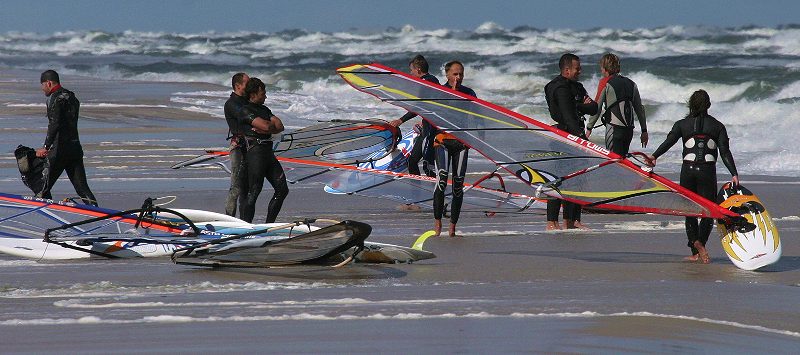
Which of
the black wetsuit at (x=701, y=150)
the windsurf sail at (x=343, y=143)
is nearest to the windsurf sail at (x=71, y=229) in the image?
the windsurf sail at (x=343, y=143)

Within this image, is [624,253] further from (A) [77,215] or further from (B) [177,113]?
(B) [177,113]

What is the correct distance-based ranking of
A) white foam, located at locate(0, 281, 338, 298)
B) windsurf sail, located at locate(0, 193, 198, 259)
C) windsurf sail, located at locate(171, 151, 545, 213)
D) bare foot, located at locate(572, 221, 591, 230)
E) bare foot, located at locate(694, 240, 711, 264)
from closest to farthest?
1. white foam, located at locate(0, 281, 338, 298)
2. bare foot, located at locate(694, 240, 711, 264)
3. windsurf sail, located at locate(0, 193, 198, 259)
4. bare foot, located at locate(572, 221, 591, 230)
5. windsurf sail, located at locate(171, 151, 545, 213)

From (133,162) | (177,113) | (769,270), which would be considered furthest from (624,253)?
(177,113)

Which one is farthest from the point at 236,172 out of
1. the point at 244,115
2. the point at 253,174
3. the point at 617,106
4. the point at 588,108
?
the point at 617,106

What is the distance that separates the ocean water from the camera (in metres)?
26.7

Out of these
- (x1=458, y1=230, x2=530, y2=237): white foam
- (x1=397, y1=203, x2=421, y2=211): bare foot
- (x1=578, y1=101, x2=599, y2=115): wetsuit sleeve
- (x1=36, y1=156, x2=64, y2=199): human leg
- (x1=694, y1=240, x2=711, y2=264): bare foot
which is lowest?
(x1=397, y1=203, x2=421, y2=211): bare foot

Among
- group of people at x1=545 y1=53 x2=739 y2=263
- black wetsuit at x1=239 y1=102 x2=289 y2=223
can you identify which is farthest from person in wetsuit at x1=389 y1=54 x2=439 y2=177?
black wetsuit at x1=239 y1=102 x2=289 y2=223

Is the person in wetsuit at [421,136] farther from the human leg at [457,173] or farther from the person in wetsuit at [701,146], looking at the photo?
the person in wetsuit at [701,146]

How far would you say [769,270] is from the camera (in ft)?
27.8

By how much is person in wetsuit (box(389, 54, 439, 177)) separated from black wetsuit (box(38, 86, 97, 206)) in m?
2.67

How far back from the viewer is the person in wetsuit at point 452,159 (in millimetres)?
10047

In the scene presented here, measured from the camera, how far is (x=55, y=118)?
10.3 meters

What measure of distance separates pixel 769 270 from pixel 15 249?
4.95 m

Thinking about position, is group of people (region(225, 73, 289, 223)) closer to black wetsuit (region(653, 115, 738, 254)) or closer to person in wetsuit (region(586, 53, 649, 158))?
person in wetsuit (region(586, 53, 649, 158))
